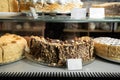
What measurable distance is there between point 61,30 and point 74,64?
0.45m

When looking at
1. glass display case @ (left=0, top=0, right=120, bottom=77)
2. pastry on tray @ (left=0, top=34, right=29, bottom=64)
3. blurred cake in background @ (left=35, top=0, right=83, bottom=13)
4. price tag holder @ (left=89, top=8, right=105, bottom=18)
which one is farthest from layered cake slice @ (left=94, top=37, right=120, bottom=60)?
pastry on tray @ (left=0, top=34, right=29, bottom=64)

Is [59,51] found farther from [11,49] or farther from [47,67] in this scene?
[11,49]

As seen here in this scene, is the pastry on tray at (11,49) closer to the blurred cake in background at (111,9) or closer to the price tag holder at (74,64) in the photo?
the price tag holder at (74,64)

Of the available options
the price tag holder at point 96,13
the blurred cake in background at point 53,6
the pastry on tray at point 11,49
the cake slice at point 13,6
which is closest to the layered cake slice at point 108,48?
the price tag holder at point 96,13

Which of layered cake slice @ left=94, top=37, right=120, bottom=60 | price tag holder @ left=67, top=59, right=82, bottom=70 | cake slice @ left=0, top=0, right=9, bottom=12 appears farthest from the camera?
cake slice @ left=0, top=0, right=9, bottom=12

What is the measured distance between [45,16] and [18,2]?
0.76 ft

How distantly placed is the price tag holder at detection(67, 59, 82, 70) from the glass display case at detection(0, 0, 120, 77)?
0.07 ft

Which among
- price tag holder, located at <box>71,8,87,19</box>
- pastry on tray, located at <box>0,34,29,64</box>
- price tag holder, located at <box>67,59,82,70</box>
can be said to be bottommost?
price tag holder, located at <box>67,59,82,70</box>

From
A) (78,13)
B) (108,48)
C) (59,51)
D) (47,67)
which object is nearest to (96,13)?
(78,13)

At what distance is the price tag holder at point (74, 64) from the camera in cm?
104

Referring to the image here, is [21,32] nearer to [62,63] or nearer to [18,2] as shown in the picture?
[18,2]

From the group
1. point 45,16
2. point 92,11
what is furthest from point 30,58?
point 92,11

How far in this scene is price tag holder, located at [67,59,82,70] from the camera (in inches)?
41.1

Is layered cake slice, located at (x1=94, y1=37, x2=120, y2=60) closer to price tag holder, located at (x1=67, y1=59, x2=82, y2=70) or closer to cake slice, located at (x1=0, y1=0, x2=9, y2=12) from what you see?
price tag holder, located at (x1=67, y1=59, x2=82, y2=70)
